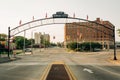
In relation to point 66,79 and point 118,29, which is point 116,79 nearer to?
point 66,79

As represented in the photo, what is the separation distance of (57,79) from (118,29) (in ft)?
135

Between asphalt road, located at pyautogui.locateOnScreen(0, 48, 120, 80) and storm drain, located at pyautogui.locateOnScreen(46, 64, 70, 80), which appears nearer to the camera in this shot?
storm drain, located at pyautogui.locateOnScreen(46, 64, 70, 80)

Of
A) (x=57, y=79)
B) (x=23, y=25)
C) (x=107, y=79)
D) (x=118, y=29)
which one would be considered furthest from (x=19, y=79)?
(x=118, y=29)

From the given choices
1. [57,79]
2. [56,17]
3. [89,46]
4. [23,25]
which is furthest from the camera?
[89,46]

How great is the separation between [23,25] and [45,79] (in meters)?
38.6

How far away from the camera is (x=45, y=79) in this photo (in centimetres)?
1802

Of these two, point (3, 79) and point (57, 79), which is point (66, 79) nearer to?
point (57, 79)

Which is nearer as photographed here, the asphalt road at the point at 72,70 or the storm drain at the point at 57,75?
the storm drain at the point at 57,75

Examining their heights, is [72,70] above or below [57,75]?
below

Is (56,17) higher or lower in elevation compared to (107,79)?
higher

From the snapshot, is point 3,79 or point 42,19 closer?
point 3,79

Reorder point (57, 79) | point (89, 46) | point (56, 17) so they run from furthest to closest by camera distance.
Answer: point (89, 46)
point (56, 17)
point (57, 79)

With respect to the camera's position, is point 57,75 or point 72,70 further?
point 72,70

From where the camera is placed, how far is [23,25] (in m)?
55.7
